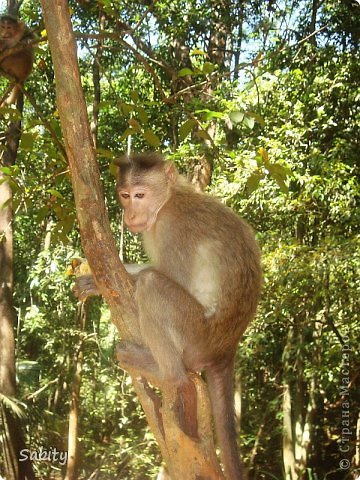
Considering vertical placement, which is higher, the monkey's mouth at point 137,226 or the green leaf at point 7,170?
the green leaf at point 7,170

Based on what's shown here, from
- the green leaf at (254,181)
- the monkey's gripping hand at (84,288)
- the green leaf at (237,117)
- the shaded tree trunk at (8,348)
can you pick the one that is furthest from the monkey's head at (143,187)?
the shaded tree trunk at (8,348)

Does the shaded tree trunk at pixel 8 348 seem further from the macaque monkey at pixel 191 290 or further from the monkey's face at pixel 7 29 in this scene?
the macaque monkey at pixel 191 290

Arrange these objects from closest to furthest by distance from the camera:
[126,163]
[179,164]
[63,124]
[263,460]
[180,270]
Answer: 1. [63,124]
2. [180,270]
3. [126,163]
4. [179,164]
5. [263,460]

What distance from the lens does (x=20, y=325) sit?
13.4 meters

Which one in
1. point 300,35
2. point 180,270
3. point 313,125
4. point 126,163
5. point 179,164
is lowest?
point 180,270

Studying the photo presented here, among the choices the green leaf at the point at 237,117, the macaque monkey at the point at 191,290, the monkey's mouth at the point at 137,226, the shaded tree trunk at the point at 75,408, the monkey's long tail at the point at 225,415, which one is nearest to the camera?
the monkey's long tail at the point at 225,415

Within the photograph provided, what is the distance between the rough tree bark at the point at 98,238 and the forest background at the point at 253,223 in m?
4.02

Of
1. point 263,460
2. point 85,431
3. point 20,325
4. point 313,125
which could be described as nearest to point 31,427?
point 85,431

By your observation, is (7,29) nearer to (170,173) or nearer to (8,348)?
(8,348)

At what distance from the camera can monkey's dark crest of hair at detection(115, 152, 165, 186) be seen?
393cm

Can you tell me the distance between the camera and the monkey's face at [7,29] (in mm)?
8164

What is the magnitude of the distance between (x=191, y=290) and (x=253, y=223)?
19.6 feet

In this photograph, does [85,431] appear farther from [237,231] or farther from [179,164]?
[237,231]

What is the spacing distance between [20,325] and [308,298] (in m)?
7.14
